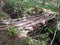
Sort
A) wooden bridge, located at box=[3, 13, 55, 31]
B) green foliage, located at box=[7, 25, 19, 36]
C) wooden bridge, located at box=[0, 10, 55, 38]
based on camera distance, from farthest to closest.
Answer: wooden bridge, located at box=[3, 13, 55, 31], wooden bridge, located at box=[0, 10, 55, 38], green foliage, located at box=[7, 25, 19, 36]

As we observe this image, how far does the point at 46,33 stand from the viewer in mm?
8312

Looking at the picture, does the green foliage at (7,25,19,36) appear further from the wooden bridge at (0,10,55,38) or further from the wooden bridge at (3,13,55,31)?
the wooden bridge at (3,13,55,31)

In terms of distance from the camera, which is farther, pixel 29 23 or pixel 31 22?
pixel 31 22

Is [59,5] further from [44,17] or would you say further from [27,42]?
[27,42]

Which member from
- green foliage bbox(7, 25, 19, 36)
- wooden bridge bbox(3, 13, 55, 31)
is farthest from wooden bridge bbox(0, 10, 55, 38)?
green foliage bbox(7, 25, 19, 36)

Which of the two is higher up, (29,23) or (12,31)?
(12,31)

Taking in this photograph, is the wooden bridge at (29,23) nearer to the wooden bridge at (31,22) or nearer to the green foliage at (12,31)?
the wooden bridge at (31,22)

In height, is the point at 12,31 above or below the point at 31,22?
above

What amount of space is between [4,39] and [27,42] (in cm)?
81

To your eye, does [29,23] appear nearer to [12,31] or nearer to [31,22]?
[31,22]

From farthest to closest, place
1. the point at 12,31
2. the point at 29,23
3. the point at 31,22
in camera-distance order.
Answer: the point at 31,22 → the point at 29,23 → the point at 12,31

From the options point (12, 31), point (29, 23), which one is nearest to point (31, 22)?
point (29, 23)

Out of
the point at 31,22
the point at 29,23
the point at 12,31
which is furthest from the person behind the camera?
the point at 31,22

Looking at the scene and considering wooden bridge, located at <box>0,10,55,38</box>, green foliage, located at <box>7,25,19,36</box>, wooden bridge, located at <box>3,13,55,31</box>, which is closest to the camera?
green foliage, located at <box>7,25,19,36</box>
